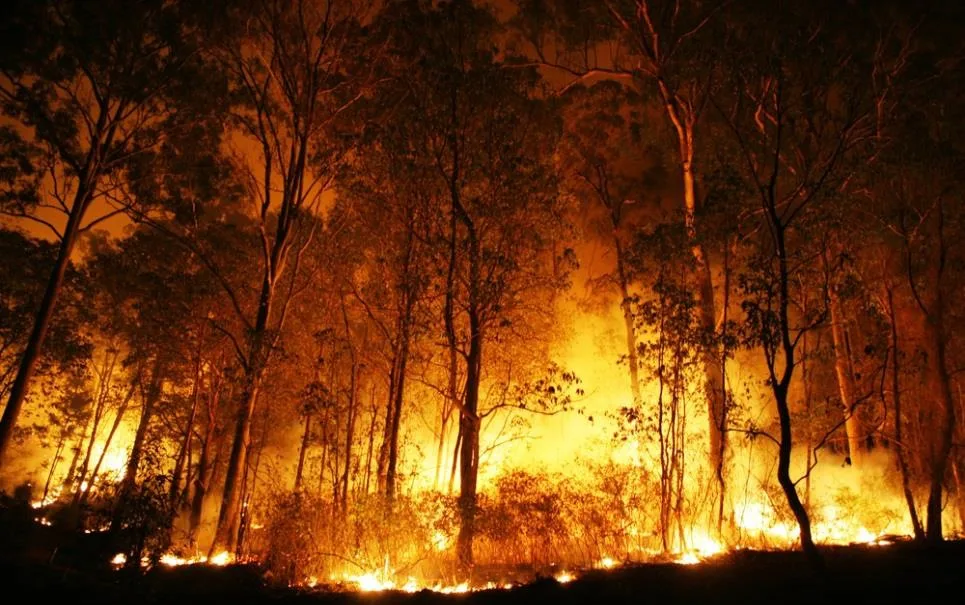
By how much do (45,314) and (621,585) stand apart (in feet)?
32.7

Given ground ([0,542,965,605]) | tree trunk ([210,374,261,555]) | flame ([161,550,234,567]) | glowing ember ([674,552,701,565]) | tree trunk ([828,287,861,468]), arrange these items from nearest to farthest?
ground ([0,542,965,605]), glowing ember ([674,552,701,565]), flame ([161,550,234,567]), tree trunk ([210,374,261,555]), tree trunk ([828,287,861,468])

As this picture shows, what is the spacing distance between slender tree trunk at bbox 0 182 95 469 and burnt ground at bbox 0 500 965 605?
223cm

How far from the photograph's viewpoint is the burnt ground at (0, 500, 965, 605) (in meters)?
6.86

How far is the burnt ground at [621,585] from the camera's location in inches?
270

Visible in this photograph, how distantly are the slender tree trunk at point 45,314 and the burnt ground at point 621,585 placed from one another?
2.23 metres

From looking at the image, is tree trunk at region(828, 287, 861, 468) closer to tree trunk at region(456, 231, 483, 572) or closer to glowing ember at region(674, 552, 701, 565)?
glowing ember at region(674, 552, 701, 565)

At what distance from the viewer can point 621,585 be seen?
24.5ft

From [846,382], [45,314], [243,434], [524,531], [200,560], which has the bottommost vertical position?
[200,560]

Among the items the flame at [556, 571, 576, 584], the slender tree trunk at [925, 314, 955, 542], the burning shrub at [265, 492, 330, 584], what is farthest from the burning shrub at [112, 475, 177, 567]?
the slender tree trunk at [925, 314, 955, 542]

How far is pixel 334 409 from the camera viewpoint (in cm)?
1046

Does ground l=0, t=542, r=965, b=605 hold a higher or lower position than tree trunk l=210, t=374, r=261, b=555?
lower

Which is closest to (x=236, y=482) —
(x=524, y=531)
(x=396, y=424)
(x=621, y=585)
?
(x=396, y=424)

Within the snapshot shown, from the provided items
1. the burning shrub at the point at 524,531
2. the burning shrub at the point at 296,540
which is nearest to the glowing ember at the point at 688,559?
the burning shrub at the point at 524,531

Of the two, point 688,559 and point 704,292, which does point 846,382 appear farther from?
point 688,559
